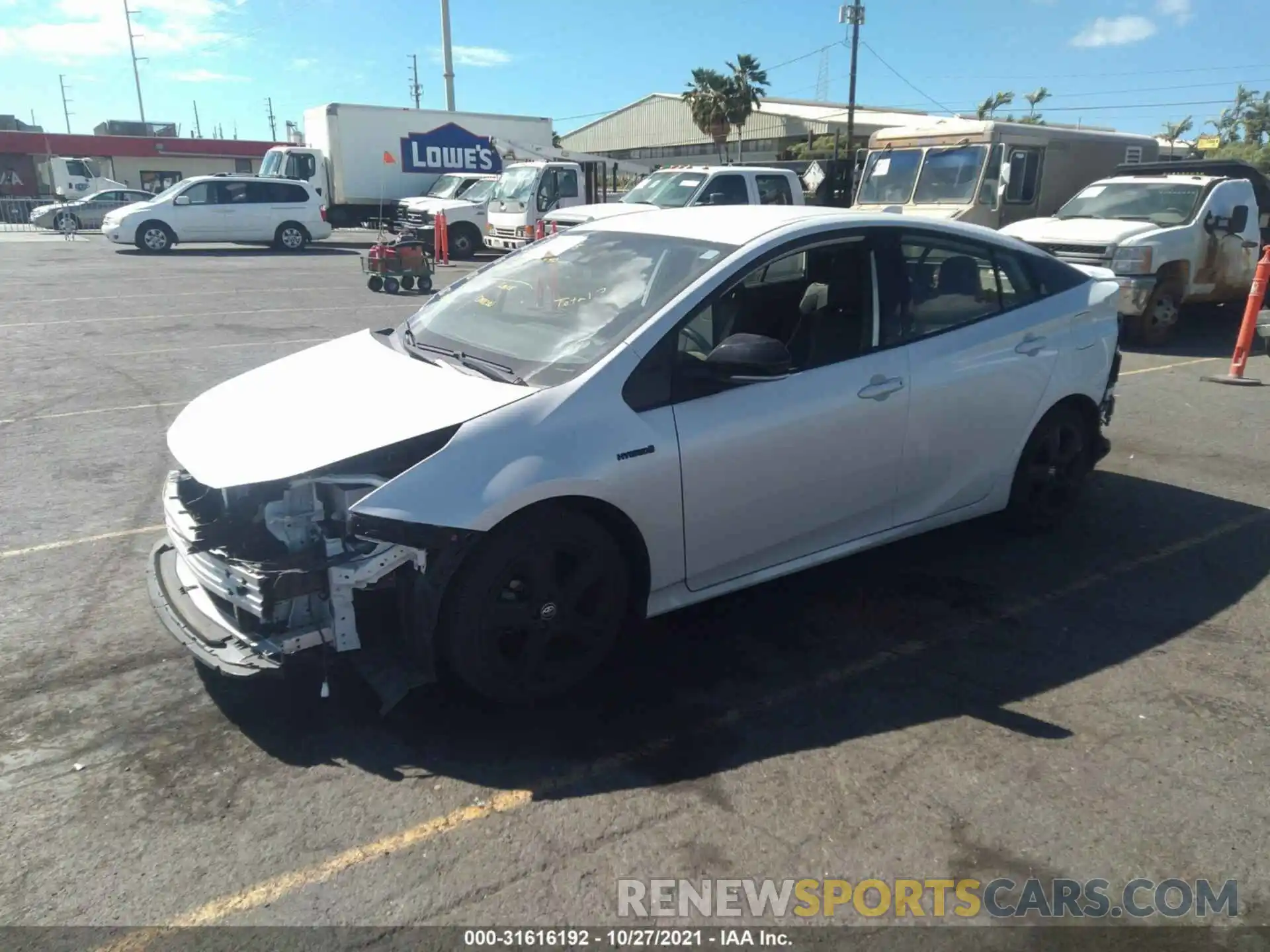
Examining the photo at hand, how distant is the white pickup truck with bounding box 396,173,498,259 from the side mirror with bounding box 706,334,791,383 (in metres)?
20.4

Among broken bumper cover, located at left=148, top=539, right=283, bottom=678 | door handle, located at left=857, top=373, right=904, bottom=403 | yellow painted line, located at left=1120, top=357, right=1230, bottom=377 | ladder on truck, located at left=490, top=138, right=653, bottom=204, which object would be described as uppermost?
ladder on truck, located at left=490, top=138, right=653, bottom=204

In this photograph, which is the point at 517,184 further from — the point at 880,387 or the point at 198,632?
the point at 198,632

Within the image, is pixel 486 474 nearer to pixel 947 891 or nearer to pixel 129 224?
pixel 947 891

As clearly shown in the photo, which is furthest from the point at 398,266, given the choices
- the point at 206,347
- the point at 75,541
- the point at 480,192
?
the point at 75,541

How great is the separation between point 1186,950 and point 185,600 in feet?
11.0

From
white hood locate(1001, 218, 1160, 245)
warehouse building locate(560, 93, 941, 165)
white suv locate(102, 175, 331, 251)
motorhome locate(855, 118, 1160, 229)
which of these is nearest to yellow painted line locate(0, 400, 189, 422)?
white hood locate(1001, 218, 1160, 245)

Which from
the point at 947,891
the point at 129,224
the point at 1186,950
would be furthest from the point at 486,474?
the point at 129,224

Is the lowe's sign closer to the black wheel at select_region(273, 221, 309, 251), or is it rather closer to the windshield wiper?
the black wheel at select_region(273, 221, 309, 251)

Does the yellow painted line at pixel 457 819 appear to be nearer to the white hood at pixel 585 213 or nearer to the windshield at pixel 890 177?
the windshield at pixel 890 177

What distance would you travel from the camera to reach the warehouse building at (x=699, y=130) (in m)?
50.4

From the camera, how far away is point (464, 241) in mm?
24156

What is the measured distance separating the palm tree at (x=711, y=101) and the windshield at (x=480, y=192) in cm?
2537

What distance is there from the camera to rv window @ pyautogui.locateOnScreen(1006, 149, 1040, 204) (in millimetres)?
14164

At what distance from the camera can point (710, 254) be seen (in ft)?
12.8
